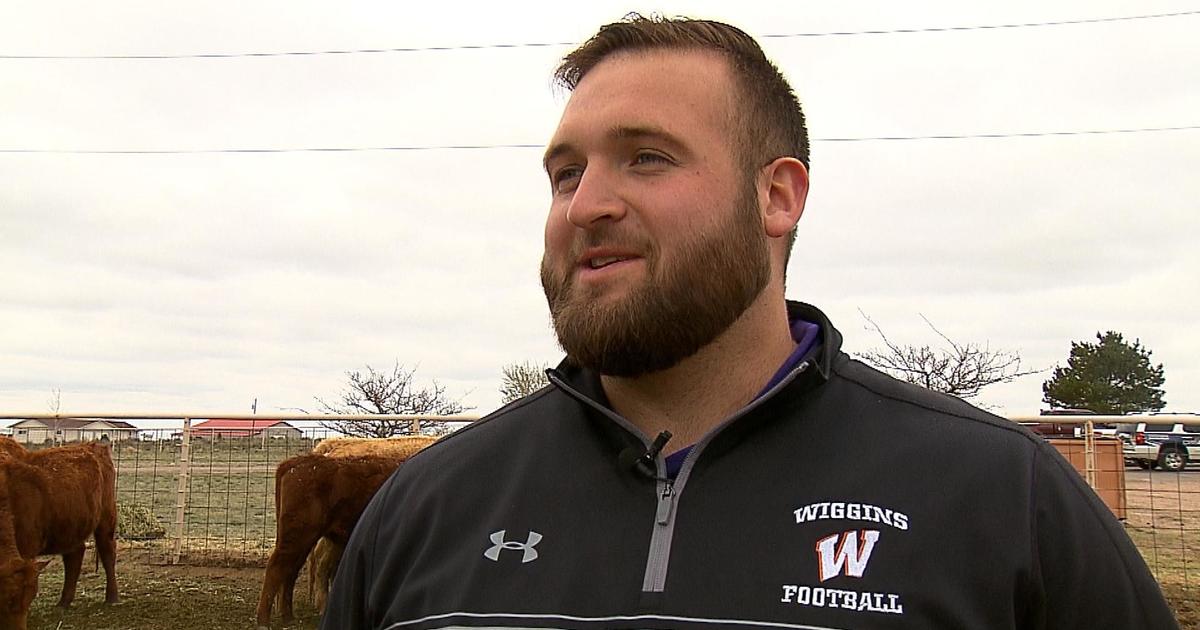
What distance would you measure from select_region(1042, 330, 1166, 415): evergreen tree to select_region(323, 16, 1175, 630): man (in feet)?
149

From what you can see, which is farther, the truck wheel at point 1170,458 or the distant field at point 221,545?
the truck wheel at point 1170,458

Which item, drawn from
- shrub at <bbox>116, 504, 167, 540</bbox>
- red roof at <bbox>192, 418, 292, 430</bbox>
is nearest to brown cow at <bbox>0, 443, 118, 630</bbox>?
red roof at <bbox>192, 418, 292, 430</bbox>

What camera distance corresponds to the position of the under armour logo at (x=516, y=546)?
5.56 feet

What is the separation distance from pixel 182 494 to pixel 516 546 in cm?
1124

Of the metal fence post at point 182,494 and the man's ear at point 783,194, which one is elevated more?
the man's ear at point 783,194

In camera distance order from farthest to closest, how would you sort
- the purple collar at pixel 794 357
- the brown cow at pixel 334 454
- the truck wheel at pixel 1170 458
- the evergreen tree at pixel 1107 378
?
→ the evergreen tree at pixel 1107 378 → the truck wheel at pixel 1170 458 → the brown cow at pixel 334 454 → the purple collar at pixel 794 357

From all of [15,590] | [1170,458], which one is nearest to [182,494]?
[15,590]

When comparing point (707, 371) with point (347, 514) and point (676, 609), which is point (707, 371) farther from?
point (347, 514)

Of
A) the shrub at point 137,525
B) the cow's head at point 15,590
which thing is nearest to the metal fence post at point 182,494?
the shrub at point 137,525

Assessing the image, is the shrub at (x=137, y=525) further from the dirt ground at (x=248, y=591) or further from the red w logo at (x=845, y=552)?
the red w logo at (x=845, y=552)

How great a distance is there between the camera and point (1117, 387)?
45.1m

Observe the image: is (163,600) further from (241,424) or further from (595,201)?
(595,201)

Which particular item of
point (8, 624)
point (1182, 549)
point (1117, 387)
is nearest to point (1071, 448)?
point (1182, 549)

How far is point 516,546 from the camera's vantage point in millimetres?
1716
